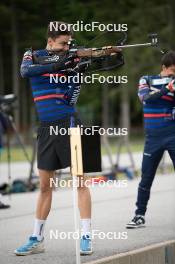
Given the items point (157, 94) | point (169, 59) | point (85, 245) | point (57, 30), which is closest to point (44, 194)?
point (85, 245)

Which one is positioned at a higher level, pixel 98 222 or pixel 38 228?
pixel 38 228

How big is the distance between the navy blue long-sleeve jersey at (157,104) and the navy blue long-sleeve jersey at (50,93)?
1.78 meters

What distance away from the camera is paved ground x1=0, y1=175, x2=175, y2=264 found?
7742 mm

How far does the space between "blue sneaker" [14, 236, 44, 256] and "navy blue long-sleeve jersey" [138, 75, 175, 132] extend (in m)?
2.32

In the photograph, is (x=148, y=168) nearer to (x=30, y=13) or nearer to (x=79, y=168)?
(x=79, y=168)

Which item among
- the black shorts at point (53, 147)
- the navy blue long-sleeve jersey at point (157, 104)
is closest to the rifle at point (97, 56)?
the black shorts at point (53, 147)

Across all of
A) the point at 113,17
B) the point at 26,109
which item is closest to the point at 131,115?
the point at 26,109

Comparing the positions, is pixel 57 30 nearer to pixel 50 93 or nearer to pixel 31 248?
pixel 50 93

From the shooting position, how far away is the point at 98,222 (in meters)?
9.95

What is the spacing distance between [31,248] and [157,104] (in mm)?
2555

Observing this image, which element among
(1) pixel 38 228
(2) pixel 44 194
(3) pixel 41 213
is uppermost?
(2) pixel 44 194

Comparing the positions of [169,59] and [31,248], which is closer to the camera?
[31,248]

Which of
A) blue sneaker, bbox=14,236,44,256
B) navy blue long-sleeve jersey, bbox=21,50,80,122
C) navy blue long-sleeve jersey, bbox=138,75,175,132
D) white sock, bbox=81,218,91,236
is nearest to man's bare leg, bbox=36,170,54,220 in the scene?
blue sneaker, bbox=14,236,44,256

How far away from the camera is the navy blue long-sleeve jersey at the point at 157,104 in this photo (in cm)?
937
